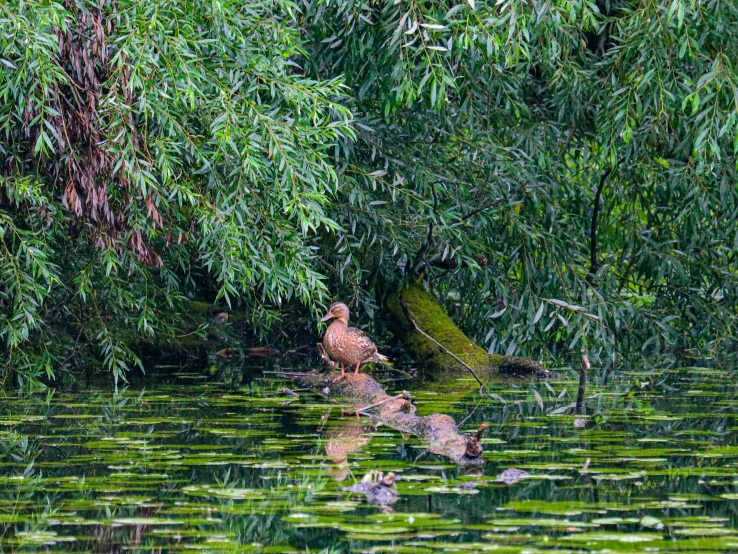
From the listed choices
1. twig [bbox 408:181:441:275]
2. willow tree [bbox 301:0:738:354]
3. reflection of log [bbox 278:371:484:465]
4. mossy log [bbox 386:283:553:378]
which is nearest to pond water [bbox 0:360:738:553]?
reflection of log [bbox 278:371:484:465]

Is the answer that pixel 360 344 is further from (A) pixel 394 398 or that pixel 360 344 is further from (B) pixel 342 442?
(B) pixel 342 442

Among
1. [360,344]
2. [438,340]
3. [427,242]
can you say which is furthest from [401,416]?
[438,340]

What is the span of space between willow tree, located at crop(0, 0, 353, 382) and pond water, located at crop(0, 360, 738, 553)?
927 millimetres

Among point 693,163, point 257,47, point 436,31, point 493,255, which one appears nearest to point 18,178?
point 257,47

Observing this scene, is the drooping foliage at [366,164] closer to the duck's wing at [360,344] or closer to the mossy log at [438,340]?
the mossy log at [438,340]

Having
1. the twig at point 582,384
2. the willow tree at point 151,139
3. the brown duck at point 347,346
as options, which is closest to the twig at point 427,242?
the brown duck at point 347,346

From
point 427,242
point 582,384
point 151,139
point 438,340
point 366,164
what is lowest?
point 438,340

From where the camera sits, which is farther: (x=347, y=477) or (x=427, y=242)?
(x=427, y=242)

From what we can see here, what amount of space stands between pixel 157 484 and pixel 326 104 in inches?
135

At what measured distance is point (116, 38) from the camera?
21.5ft

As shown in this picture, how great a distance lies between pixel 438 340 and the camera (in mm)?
9711

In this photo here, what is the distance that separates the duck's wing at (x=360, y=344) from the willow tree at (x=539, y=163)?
67 cm

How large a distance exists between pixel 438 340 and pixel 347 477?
498 centimetres

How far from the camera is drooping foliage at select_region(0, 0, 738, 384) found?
669 centimetres
